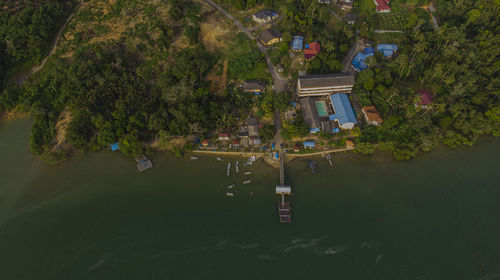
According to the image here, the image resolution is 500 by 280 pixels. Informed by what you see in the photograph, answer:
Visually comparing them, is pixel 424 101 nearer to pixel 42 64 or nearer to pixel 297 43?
pixel 297 43

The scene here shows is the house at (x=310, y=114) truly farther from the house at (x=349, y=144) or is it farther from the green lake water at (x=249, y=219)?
the green lake water at (x=249, y=219)

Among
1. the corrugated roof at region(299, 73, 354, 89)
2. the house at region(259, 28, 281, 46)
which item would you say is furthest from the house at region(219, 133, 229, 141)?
the house at region(259, 28, 281, 46)

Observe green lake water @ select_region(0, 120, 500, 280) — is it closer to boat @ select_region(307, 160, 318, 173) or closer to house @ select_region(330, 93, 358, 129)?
boat @ select_region(307, 160, 318, 173)

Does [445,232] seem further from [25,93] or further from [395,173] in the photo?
[25,93]

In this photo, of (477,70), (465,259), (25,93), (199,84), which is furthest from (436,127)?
(25,93)

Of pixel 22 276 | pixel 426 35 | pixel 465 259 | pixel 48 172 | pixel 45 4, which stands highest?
pixel 45 4

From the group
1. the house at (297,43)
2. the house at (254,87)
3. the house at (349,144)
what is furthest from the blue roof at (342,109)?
the house at (297,43)
